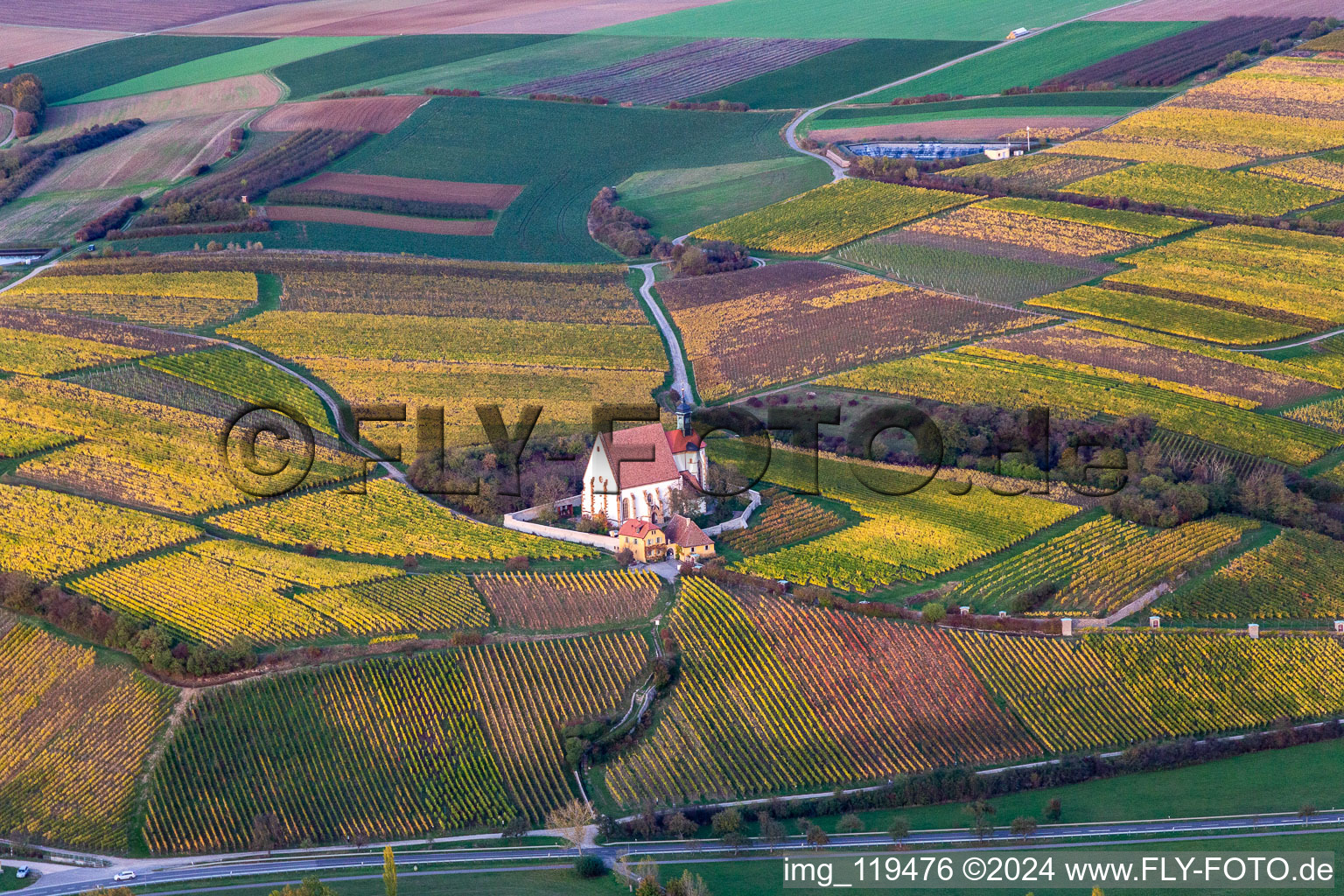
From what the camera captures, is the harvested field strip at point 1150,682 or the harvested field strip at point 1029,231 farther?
the harvested field strip at point 1029,231

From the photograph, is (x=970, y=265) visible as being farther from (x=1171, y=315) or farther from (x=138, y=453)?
(x=138, y=453)

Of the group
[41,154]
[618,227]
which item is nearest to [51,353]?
[618,227]

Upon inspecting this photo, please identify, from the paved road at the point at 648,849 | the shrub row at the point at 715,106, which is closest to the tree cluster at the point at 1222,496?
the paved road at the point at 648,849

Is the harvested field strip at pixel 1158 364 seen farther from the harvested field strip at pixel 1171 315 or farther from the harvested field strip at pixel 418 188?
the harvested field strip at pixel 418 188

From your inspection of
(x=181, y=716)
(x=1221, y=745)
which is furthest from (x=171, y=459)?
(x=1221, y=745)

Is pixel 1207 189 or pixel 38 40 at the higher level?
pixel 38 40
